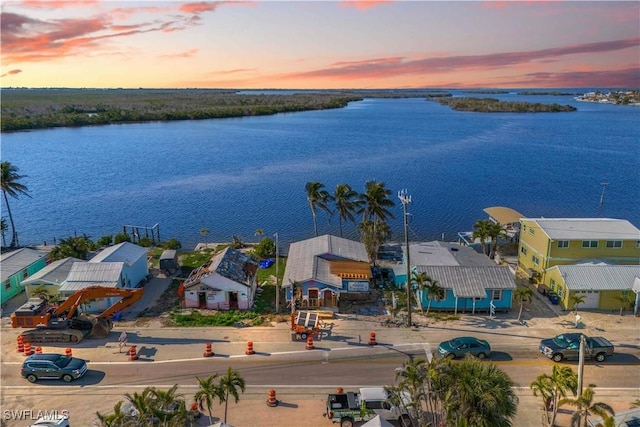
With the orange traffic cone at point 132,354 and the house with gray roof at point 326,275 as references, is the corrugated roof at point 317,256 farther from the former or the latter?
the orange traffic cone at point 132,354

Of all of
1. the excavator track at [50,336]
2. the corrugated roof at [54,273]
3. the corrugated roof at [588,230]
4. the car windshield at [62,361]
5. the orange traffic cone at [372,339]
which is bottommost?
the orange traffic cone at [372,339]

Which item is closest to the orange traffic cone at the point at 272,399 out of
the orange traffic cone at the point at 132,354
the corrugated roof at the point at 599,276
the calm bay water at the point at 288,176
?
the orange traffic cone at the point at 132,354

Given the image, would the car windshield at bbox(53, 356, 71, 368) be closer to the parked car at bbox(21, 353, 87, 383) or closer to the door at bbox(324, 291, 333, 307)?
the parked car at bbox(21, 353, 87, 383)

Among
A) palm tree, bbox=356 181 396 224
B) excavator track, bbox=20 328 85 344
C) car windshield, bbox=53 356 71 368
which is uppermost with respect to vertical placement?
palm tree, bbox=356 181 396 224

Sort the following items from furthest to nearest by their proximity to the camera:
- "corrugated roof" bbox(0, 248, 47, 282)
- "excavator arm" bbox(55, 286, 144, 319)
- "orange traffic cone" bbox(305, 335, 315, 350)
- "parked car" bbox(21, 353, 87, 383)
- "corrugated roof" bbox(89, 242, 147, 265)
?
"corrugated roof" bbox(89, 242, 147, 265) → "corrugated roof" bbox(0, 248, 47, 282) → "excavator arm" bbox(55, 286, 144, 319) → "orange traffic cone" bbox(305, 335, 315, 350) → "parked car" bbox(21, 353, 87, 383)

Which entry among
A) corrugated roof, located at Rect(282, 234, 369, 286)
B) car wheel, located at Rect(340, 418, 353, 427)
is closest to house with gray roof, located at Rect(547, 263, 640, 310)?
corrugated roof, located at Rect(282, 234, 369, 286)

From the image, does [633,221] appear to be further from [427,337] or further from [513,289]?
[427,337]

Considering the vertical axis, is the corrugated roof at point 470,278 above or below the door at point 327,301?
above
